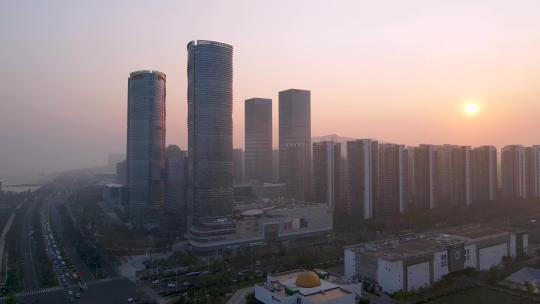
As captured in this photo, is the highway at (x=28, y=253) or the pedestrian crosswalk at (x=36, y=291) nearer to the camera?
the pedestrian crosswalk at (x=36, y=291)

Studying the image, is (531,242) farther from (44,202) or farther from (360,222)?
(44,202)

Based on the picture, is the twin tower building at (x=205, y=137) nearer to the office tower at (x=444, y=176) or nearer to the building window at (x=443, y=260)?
the office tower at (x=444, y=176)

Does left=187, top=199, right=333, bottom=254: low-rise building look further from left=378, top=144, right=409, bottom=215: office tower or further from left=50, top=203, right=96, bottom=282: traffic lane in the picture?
left=50, top=203, right=96, bottom=282: traffic lane

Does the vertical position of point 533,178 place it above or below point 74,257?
above

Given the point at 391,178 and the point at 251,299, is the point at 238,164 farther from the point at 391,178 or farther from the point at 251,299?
the point at 251,299

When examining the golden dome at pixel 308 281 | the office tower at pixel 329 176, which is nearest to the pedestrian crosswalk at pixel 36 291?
the golden dome at pixel 308 281

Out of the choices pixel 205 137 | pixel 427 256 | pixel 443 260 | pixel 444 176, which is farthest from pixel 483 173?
pixel 205 137
